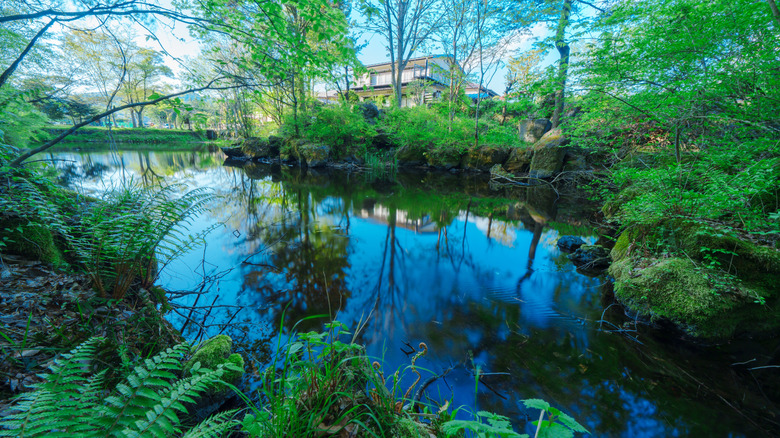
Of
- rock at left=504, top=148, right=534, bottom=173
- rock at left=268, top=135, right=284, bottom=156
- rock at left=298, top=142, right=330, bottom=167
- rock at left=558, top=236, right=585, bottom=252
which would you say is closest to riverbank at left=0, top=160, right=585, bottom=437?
rock at left=558, top=236, right=585, bottom=252

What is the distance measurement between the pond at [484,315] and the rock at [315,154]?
10554 millimetres

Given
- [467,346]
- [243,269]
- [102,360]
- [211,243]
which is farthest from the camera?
[211,243]

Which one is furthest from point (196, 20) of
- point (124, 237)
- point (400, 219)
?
point (400, 219)

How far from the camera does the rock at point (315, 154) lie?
17.1 meters

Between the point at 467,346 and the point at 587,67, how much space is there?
621cm

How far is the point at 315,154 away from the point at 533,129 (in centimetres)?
1339

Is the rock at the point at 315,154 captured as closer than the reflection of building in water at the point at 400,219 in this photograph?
No

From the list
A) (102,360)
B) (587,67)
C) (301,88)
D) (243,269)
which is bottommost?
(243,269)

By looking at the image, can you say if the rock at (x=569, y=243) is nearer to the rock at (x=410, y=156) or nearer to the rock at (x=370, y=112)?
the rock at (x=410, y=156)

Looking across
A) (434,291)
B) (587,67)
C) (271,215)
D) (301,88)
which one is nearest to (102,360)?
(434,291)

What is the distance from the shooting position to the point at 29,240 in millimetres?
2477

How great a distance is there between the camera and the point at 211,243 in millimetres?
5027

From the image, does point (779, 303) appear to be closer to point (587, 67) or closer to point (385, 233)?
point (587, 67)

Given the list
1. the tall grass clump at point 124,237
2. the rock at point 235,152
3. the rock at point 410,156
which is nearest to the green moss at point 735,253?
the tall grass clump at point 124,237
